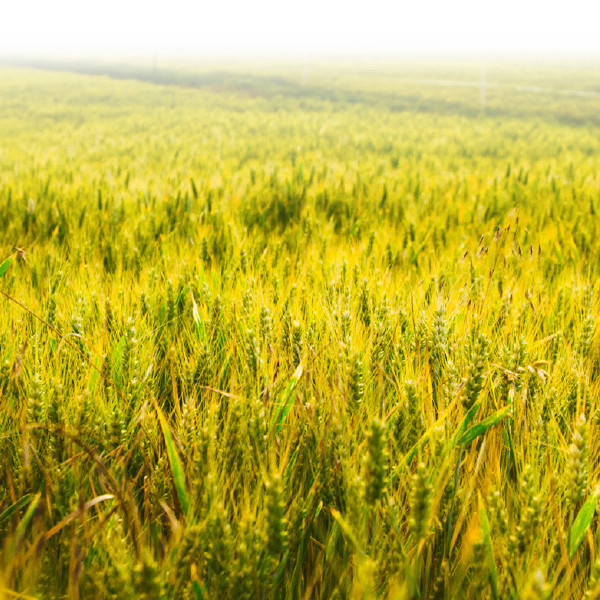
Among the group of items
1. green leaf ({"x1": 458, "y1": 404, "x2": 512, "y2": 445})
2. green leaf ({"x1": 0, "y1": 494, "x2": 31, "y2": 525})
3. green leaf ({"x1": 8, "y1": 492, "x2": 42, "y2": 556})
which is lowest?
green leaf ({"x1": 0, "y1": 494, "x2": 31, "y2": 525})

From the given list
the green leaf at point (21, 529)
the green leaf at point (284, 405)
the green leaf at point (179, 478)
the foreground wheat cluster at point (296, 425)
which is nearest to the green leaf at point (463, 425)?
the foreground wheat cluster at point (296, 425)

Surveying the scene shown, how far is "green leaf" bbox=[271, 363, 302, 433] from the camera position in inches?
36.1

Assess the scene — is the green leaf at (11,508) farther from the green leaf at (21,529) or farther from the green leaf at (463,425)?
the green leaf at (463,425)

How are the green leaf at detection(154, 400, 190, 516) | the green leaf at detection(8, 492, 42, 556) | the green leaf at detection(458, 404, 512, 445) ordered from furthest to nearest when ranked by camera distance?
the green leaf at detection(458, 404, 512, 445) < the green leaf at detection(154, 400, 190, 516) < the green leaf at detection(8, 492, 42, 556)

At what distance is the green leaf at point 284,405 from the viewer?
0.92m

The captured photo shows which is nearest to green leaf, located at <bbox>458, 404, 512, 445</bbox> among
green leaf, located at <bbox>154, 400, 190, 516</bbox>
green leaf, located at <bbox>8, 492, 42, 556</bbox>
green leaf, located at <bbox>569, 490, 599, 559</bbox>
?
green leaf, located at <bbox>569, 490, 599, 559</bbox>

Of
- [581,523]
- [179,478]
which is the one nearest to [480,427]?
[581,523]

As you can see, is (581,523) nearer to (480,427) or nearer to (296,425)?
(480,427)

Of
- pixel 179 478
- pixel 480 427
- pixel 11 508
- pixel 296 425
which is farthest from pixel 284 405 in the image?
pixel 11 508

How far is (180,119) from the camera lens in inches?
539

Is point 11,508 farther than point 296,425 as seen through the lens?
No

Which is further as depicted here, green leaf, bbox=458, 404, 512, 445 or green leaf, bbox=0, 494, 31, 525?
green leaf, bbox=458, 404, 512, 445

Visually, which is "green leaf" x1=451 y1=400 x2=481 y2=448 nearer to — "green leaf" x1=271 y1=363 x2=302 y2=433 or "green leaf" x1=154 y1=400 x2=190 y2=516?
"green leaf" x1=271 y1=363 x2=302 y2=433

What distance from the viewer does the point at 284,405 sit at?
94 cm
